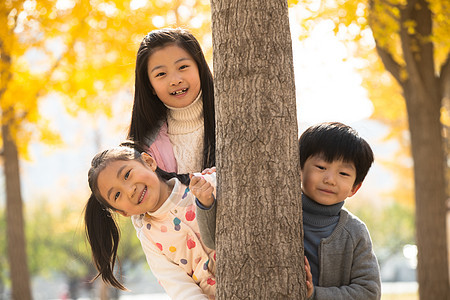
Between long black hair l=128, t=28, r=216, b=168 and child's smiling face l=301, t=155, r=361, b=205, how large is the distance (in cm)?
43

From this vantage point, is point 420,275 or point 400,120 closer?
point 420,275

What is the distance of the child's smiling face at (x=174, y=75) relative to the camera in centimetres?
270

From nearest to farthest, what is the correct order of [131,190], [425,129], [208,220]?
[208,220]
[131,190]
[425,129]

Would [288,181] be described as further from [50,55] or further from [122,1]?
[50,55]

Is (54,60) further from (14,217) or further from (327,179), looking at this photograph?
(327,179)

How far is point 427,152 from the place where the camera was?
24.5 ft

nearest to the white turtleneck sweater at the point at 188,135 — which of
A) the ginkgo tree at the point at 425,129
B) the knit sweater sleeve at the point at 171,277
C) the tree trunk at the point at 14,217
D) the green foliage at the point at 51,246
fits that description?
the knit sweater sleeve at the point at 171,277

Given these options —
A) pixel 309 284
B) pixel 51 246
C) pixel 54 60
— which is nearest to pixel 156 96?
pixel 309 284

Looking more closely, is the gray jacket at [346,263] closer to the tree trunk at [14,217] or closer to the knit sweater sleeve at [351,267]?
the knit sweater sleeve at [351,267]

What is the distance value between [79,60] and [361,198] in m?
28.3

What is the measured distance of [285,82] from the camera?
2.28 m

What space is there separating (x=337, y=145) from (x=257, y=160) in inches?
20.8

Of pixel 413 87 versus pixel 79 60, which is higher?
pixel 79 60

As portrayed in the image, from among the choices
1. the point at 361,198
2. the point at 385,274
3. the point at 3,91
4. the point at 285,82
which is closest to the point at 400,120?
the point at 3,91
